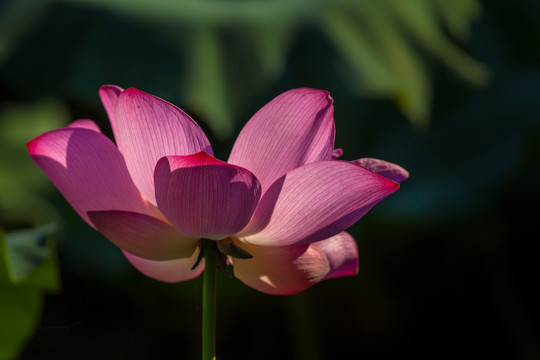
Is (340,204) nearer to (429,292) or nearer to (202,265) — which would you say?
(202,265)

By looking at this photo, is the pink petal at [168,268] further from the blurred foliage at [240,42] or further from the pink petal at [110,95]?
the blurred foliage at [240,42]

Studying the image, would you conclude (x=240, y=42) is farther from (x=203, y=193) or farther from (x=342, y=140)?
(x=203, y=193)

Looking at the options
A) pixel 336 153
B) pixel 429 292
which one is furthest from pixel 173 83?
pixel 336 153

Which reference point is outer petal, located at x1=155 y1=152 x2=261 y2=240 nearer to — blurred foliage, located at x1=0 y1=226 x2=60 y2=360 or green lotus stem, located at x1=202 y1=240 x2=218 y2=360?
green lotus stem, located at x1=202 y1=240 x2=218 y2=360

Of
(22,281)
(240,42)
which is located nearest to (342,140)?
(240,42)

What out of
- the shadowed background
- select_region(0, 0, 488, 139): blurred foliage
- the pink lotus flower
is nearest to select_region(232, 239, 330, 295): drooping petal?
the pink lotus flower

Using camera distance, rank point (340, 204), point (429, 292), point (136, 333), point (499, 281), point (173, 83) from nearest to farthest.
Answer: point (340, 204) → point (173, 83) → point (499, 281) → point (136, 333) → point (429, 292)

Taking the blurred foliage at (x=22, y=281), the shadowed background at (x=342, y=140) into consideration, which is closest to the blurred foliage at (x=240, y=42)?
the shadowed background at (x=342, y=140)
